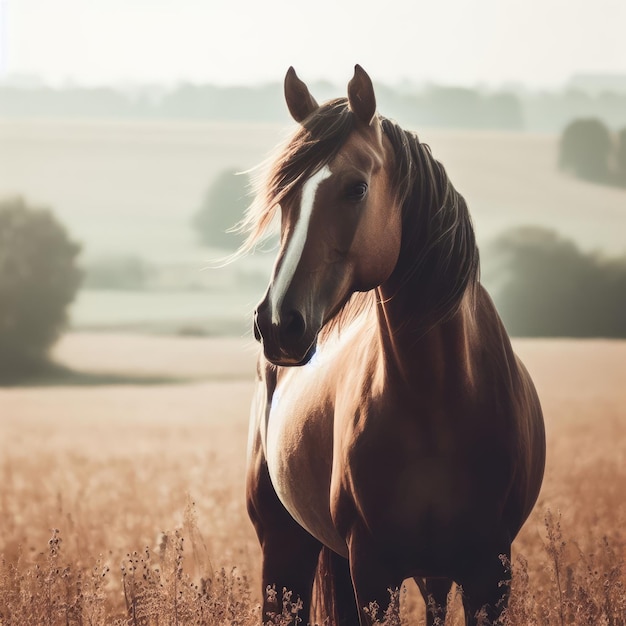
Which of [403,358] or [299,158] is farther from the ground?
[299,158]

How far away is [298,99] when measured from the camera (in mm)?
2775

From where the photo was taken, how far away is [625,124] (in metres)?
14.2

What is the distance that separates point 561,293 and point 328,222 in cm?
1136

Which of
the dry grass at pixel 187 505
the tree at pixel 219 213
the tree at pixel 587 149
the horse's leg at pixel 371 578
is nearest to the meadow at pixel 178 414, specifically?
the dry grass at pixel 187 505

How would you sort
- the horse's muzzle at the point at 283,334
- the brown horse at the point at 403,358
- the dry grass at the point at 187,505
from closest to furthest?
the horse's muzzle at the point at 283,334, the brown horse at the point at 403,358, the dry grass at the point at 187,505

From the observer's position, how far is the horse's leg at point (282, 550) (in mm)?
3854

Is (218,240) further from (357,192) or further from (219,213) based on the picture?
(357,192)

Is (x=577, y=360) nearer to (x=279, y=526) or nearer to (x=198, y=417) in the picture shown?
(x=198, y=417)

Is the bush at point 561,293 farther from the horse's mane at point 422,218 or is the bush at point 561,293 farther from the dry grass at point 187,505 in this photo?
the horse's mane at point 422,218

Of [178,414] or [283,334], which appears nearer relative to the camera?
[283,334]

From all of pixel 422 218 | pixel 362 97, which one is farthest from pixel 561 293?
pixel 362 97

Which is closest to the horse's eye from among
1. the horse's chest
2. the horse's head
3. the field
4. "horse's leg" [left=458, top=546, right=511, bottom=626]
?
the horse's head

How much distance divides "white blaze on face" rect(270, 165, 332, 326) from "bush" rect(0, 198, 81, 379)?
53.4 ft

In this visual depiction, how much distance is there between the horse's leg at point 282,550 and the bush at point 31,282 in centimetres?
1482
